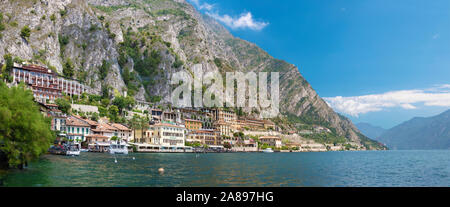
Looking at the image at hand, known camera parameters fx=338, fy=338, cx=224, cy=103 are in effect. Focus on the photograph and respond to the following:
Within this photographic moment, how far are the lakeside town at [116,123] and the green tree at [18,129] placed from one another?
38.9 meters

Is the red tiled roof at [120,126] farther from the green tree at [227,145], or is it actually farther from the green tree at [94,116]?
the green tree at [227,145]

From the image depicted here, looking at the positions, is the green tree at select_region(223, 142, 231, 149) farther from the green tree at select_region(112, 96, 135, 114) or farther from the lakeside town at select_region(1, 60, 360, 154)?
the green tree at select_region(112, 96, 135, 114)

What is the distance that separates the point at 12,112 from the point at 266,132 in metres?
168

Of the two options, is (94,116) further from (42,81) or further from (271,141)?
(271,141)

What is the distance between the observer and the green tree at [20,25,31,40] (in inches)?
4496

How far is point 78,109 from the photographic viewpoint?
10494 cm

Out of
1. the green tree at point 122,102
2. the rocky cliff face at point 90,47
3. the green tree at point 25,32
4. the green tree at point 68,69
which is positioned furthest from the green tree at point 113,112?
the green tree at point 25,32

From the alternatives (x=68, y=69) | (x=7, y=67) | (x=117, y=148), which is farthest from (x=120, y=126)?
(x=68, y=69)

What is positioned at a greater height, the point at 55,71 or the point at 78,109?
the point at 55,71

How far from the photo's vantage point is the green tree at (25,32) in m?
114

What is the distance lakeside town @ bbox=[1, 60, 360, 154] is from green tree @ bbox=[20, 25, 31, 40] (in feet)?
50.6

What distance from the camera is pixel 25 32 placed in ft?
377
